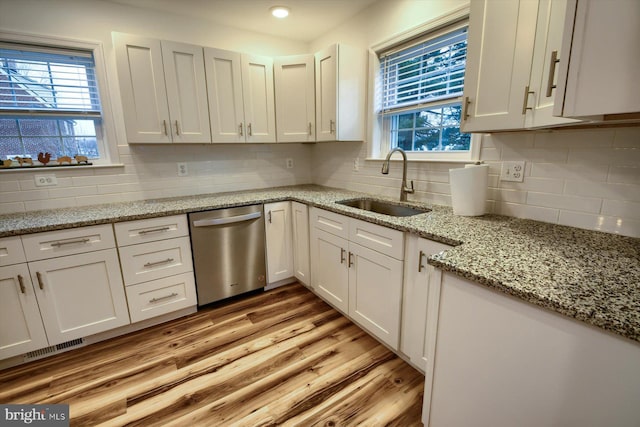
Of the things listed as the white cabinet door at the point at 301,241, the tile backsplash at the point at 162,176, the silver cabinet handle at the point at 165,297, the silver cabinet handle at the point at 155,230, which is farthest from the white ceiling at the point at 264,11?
the silver cabinet handle at the point at 165,297

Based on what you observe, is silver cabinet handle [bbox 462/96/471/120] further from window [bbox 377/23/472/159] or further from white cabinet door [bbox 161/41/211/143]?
white cabinet door [bbox 161/41/211/143]

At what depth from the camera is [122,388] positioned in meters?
1.59

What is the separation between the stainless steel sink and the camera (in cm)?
202

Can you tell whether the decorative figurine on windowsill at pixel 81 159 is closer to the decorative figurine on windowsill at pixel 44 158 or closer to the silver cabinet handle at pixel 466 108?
the decorative figurine on windowsill at pixel 44 158

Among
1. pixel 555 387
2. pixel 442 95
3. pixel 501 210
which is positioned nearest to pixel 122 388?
pixel 555 387

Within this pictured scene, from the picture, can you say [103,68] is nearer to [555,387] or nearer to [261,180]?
[261,180]

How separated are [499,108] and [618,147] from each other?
1.67 ft

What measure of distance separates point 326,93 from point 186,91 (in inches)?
44.6

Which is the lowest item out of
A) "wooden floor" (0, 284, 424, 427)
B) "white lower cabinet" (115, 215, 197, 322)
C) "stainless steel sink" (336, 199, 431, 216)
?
"wooden floor" (0, 284, 424, 427)

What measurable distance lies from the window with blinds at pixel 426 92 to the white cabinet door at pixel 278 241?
113 cm

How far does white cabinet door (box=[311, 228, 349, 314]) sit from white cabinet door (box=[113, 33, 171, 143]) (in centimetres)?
148

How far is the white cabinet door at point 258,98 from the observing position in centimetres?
250

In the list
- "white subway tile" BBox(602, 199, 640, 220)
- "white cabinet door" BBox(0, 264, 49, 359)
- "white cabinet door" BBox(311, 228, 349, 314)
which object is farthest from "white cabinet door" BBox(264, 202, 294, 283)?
"white subway tile" BBox(602, 199, 640, 220)

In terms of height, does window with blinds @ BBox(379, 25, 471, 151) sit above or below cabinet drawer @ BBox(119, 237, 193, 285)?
above
